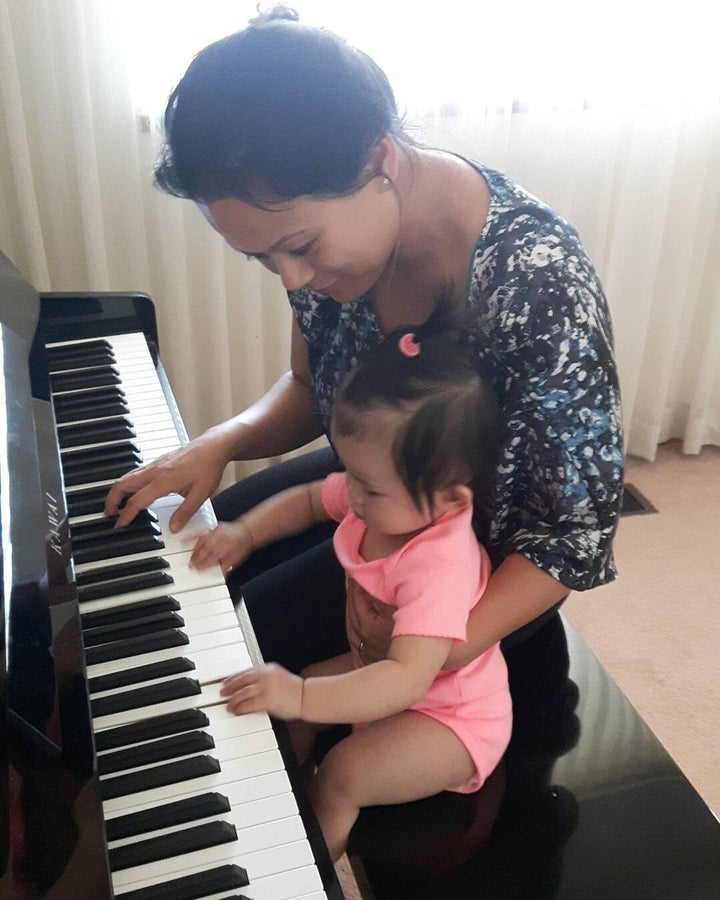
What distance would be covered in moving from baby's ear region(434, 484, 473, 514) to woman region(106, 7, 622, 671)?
7 centimetres

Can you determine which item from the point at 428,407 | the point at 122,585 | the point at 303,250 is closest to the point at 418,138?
the point at 303,250

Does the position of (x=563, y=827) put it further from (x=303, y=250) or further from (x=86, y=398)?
(x=86, y=398)

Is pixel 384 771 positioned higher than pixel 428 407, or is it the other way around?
pixel 428 407

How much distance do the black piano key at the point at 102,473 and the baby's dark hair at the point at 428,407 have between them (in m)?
0.31

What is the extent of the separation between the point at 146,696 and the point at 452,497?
38 centimetres

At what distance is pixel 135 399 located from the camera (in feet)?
4.04

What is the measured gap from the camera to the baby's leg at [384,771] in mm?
930

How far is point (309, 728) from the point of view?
1064 mm

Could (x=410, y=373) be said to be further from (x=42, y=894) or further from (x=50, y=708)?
(x=42, y=894)

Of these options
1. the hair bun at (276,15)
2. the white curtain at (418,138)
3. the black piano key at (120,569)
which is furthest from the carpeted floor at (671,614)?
the hair bun at (276,15)

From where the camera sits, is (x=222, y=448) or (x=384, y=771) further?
(x=222, y=448)

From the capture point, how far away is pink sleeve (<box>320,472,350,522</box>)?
47.0 inches

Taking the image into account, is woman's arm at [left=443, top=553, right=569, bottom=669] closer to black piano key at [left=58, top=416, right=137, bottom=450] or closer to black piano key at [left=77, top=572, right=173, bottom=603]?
black piano key at [left=77, top=572, right=173, bottom=603]

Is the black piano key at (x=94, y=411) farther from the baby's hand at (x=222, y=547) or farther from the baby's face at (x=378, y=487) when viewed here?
the baby's face at (x=378, y=487)
